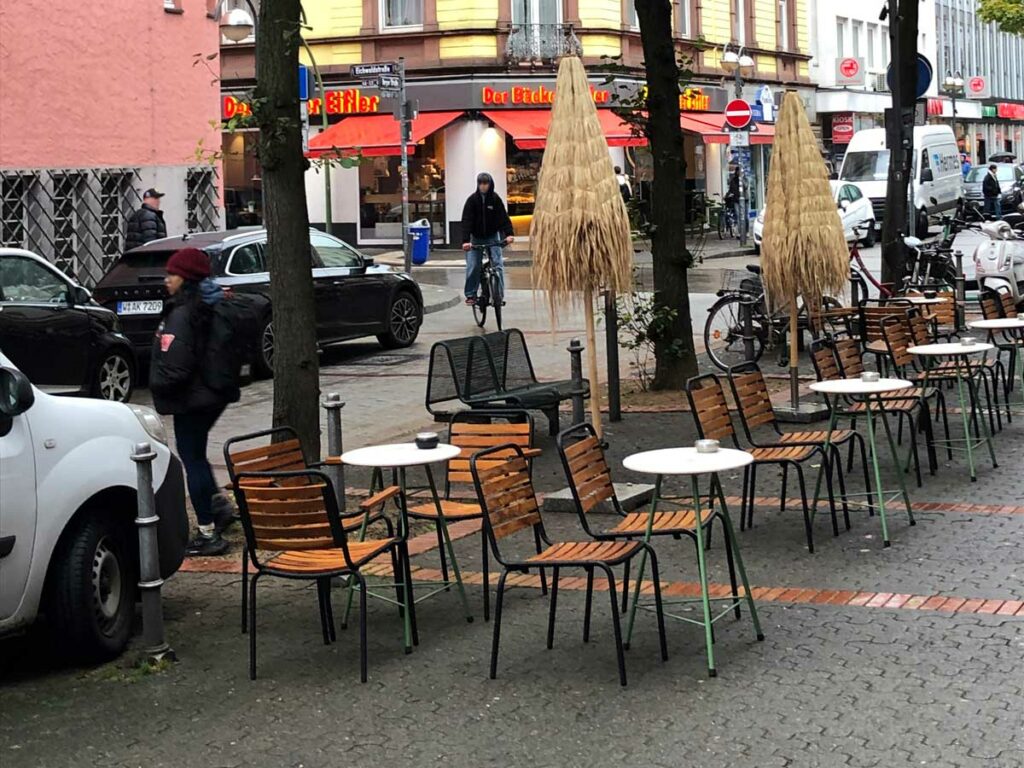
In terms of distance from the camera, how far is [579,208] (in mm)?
10320

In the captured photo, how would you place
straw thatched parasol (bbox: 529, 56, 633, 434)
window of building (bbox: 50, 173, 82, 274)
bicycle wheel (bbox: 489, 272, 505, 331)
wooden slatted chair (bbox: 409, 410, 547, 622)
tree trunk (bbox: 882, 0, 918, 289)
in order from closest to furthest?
wooden slatted chair (bbox: 409, 410, 547, 622) < straw thatched parasol (bbox: 529, 56, 633, 434) < tree trunk (bbox: 882, 0, 918, 289) < bicycle wheel (bbox: 489, 272, 505, 331) < window of building (bbox: 50, 173, 82, 274)

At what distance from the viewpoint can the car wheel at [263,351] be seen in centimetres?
1738

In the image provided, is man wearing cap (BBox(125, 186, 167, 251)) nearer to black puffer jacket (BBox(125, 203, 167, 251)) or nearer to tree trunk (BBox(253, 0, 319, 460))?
black puffer jacket (BBox(125, 203, 167, 251))

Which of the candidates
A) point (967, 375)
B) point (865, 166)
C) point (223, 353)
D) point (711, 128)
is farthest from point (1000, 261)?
point (711, 128)

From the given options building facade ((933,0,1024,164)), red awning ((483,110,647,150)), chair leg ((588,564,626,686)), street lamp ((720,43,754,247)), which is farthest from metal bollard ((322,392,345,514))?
building facade ((933,0,1024,164))

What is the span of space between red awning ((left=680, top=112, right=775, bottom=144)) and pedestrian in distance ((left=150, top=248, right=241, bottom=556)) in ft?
118

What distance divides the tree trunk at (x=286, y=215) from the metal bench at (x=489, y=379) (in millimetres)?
2447

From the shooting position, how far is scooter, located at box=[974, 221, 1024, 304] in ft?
65.2

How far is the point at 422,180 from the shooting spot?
139ft

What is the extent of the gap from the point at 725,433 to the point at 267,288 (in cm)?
956

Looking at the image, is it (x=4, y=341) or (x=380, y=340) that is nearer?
(x=4, y=341)

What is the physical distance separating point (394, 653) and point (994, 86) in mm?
83790

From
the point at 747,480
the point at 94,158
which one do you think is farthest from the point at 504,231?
the point at 747,480

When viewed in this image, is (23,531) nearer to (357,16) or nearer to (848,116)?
(357,16)
